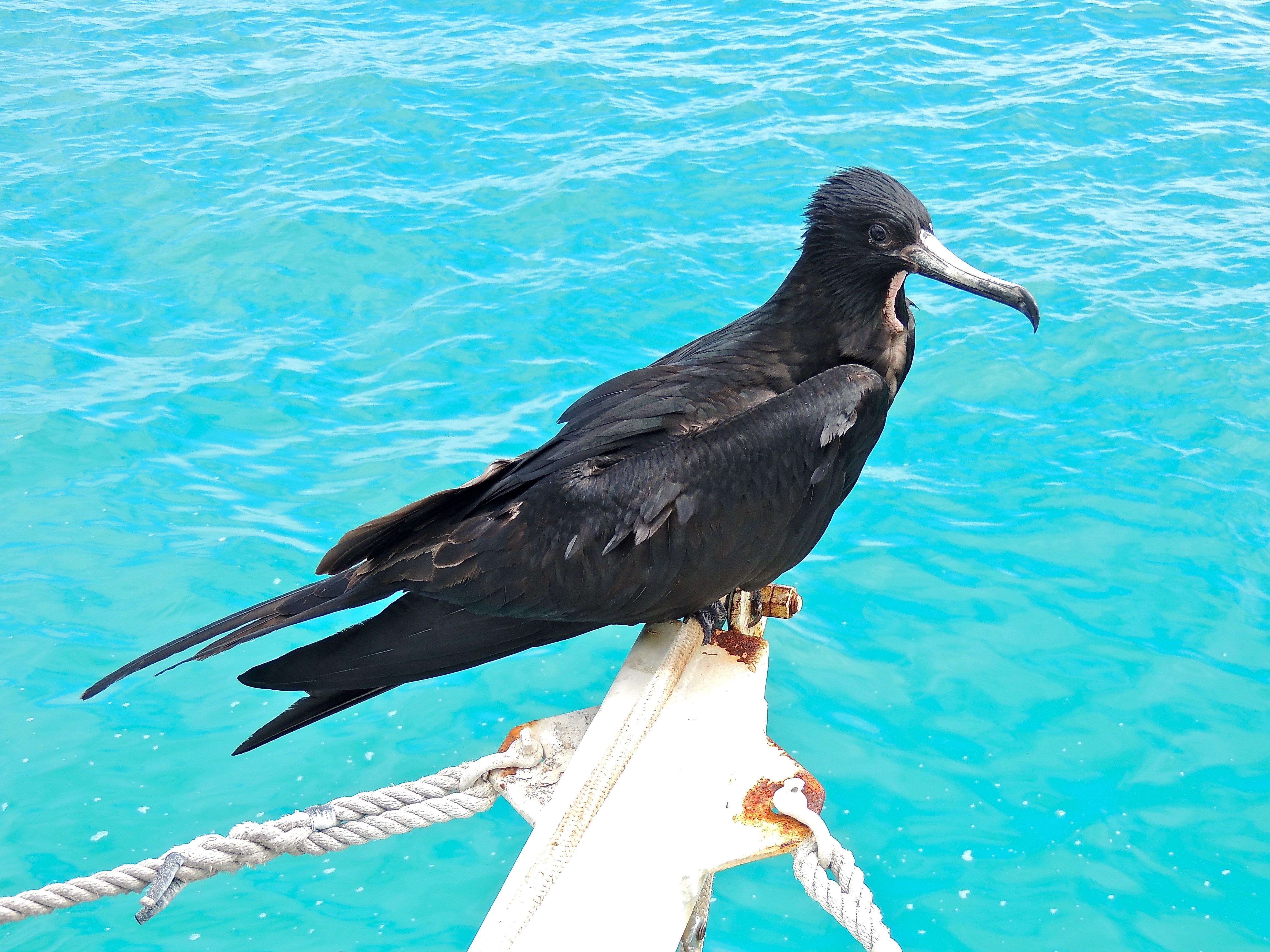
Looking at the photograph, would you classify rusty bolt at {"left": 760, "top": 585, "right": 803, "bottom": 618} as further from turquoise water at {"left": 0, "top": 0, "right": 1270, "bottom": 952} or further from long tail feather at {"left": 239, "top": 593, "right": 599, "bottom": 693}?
turquoise water at {"left": 0, "top": 0, "right": 1270, "bottom": 952}

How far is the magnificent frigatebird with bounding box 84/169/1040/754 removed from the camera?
2414 mm

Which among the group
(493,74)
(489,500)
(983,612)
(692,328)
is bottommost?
(983,612)

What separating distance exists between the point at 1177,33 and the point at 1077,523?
5.56 metres

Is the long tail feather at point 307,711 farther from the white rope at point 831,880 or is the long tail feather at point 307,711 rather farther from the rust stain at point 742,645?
the white rope at point 831,880

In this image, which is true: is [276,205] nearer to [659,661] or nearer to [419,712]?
[419,712]

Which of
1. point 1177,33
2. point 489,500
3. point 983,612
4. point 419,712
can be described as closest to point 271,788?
point 419,712

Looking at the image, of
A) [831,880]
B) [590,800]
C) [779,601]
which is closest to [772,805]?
[831,880]

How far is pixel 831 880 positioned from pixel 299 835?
104cm

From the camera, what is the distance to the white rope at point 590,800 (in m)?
1.77

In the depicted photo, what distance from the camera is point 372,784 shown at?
3.75 metres

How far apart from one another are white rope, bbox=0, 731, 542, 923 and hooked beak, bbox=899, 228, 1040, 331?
1.47 meters

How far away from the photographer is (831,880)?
1.97 m

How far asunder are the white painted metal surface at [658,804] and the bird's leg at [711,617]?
0.03 m

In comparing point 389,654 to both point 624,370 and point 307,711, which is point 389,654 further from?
point 624,370
